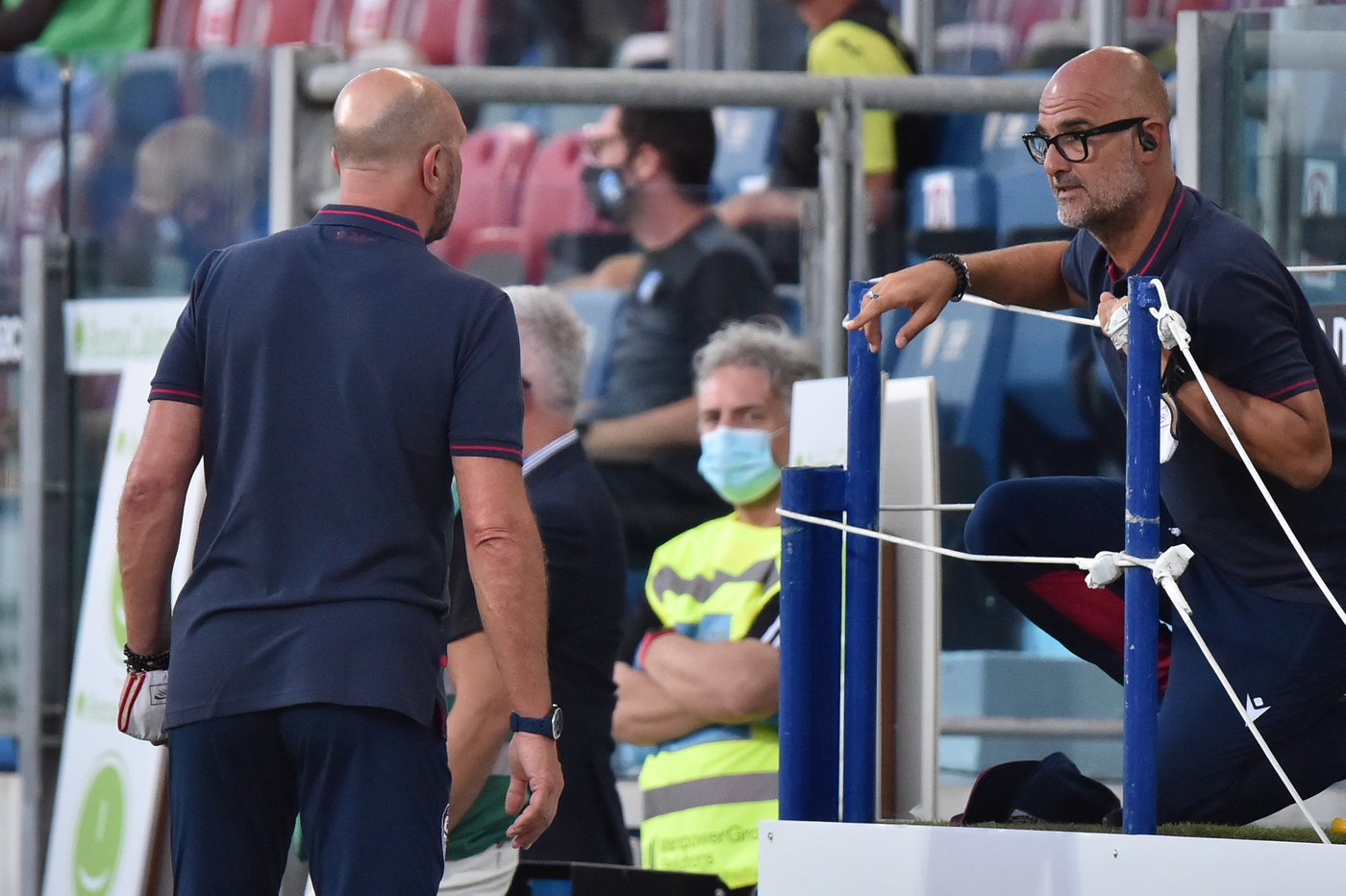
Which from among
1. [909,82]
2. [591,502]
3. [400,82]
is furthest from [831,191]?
[400,82]

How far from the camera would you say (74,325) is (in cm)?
521

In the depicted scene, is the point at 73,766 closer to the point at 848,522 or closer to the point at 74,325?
the point at 74,325

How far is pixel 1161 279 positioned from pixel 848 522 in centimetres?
59

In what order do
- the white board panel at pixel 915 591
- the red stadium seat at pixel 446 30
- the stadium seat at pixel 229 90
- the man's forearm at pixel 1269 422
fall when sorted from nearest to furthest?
the man's forearm at pixel 1269 422
the white board panel at pixel 915 591
the stadium seat at pixel 229 90
the red stadium seat at pixel 446 30

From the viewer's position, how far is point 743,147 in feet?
20.8

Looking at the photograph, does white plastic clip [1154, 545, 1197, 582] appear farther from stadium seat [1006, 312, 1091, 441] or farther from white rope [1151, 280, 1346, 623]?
stadium seat [1006, 312, 1091, 441]

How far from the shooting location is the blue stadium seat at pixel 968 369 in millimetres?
5176

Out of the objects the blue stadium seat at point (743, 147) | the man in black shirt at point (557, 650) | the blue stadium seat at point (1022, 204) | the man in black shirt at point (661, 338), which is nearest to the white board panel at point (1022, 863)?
the man in black shirt at point (557, 650)

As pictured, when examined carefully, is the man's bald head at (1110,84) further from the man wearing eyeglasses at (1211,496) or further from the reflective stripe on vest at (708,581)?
the reflective stripe on vest at (708,581)

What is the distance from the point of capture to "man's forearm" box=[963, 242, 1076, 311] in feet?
9.51

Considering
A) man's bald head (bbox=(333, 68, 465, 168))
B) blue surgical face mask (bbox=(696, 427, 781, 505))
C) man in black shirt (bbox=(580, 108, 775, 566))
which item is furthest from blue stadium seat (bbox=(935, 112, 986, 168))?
man's bald head (bbox=(333, 68, 465, 168))

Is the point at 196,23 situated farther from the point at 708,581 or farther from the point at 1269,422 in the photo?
the point at 1269,422

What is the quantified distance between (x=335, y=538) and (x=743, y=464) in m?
2.37

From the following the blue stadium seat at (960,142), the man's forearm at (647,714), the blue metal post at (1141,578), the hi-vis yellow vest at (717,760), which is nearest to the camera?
the blue metal post at (1141,578)
